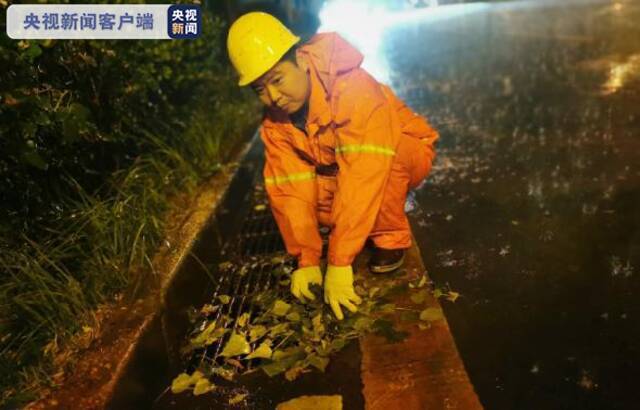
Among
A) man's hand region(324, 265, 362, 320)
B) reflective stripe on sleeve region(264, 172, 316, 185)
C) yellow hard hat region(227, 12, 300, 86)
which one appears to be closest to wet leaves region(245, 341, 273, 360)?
man's hand region(324, 265, 362, 320)

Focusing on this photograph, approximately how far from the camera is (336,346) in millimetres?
2514

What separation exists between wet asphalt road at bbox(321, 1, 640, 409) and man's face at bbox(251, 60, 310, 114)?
50.4 inches

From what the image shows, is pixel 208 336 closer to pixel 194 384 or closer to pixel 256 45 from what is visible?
pixel 194 384

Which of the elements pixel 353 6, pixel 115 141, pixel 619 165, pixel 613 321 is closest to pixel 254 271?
pixel 115 141

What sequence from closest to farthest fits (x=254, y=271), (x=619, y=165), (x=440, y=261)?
(x=440, y=261) → (x=254, y=271) → (x=619, y=165)

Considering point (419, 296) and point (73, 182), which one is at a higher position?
point (73, 182)

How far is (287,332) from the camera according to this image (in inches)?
104

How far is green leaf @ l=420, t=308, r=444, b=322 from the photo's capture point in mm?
2580

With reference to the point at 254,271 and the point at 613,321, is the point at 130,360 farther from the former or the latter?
the point at 613,321

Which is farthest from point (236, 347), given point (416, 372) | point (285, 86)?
point (285, 86)

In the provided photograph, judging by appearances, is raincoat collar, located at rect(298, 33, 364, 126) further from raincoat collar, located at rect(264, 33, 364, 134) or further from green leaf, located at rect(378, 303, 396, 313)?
green leaf, located at rect(378, 303, 396, 313)

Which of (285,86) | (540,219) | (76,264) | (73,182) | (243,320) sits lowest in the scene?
(243,320)

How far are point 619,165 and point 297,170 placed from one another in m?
2.55

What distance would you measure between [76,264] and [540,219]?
280 centimetres
